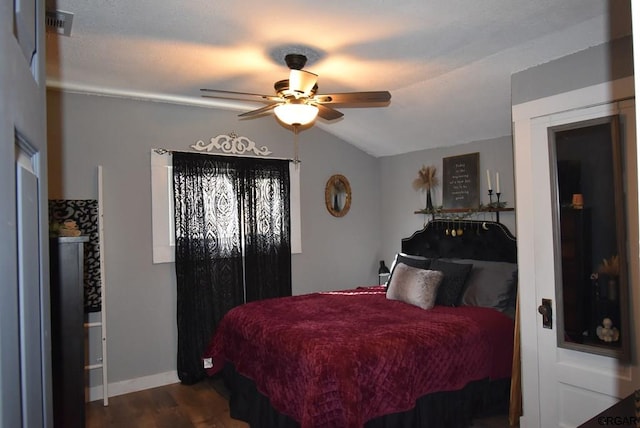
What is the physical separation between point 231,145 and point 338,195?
1.45m

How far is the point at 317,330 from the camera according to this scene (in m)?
2.90

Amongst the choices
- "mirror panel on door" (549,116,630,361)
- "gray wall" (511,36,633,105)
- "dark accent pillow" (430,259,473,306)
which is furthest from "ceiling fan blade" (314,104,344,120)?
"dark accent pillow" (430,259,473,306)

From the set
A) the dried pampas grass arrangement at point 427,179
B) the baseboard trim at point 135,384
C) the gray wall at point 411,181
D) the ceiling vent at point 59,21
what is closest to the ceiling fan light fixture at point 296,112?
the ceiling vent at point 59,21

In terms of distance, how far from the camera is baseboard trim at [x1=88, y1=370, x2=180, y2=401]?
3.67 meters

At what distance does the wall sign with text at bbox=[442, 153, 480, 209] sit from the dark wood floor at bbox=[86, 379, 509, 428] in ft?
6.58

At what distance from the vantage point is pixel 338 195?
5164 millimetres

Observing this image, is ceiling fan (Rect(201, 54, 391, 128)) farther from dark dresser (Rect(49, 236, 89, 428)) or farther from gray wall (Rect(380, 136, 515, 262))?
gray wall (Rect(380, 136, 515, 262))

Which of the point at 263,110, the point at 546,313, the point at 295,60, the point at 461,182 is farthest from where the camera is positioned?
the point at 461,182

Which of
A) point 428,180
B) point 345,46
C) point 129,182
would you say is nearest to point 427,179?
point 428,180

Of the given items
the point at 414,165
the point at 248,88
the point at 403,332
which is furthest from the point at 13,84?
the point at 414,165

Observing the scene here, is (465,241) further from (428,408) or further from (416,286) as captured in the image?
(428,408)

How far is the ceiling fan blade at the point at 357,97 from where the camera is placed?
8.91 ft

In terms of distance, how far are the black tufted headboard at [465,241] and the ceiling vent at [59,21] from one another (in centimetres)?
362

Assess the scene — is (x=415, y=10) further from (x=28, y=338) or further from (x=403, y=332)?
(x=28, y=338)
